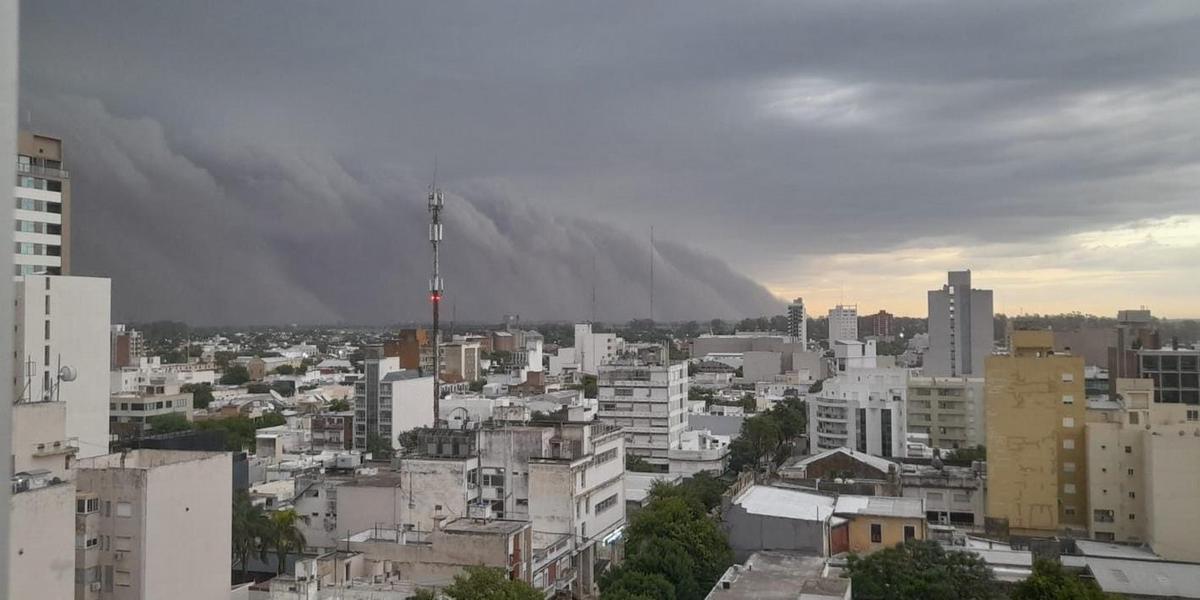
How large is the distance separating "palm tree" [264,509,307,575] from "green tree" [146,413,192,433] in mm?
4859

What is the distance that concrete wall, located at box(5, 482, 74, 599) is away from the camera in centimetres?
351

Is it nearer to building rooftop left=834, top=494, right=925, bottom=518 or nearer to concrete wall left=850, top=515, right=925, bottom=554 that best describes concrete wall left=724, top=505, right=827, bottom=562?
concrete wall left=850, top=515, right=925, bottom=554

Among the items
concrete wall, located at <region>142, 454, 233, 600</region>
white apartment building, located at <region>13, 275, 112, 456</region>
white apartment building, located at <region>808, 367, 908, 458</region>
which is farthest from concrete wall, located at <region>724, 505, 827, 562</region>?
white apartment building, located at <region>808, 367, 908, 458</region>

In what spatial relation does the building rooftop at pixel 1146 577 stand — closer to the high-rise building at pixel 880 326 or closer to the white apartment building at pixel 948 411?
the white apartment building at pixel 948 411

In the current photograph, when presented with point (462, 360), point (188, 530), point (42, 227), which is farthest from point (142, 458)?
point (462, 360)

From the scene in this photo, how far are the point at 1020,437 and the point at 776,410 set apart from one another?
6089 mm

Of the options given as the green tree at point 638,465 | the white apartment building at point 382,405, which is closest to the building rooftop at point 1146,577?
the green tree at point 638,465

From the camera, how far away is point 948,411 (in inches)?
539

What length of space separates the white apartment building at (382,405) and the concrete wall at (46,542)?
9.54m

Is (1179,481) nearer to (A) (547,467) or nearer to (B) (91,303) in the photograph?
(A) (547,467)

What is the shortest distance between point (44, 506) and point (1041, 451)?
26.0 feet

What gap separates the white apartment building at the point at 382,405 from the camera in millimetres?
13664

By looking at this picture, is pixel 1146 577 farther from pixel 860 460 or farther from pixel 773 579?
pixel 860 460

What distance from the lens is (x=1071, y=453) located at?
8.27 meters
